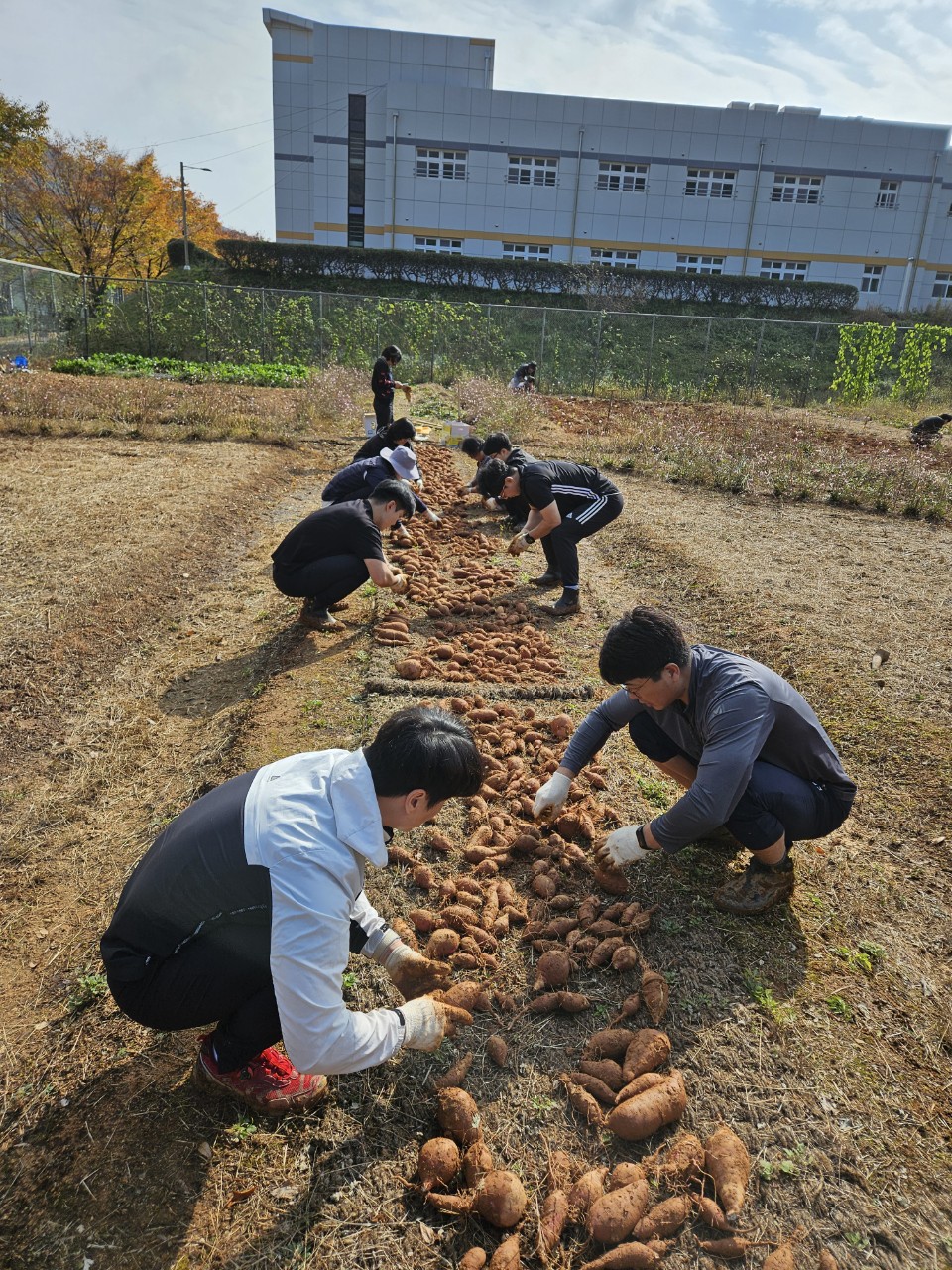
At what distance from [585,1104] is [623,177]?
120 feet

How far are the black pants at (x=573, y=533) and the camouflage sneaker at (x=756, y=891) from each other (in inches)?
120

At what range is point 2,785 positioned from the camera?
3.29 meters

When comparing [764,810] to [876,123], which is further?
[876,123]

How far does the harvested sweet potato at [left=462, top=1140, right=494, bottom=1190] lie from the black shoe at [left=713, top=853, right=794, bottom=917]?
1192 millimetres

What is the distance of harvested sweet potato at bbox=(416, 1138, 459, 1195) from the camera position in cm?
171

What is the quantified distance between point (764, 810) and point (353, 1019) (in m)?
1.52

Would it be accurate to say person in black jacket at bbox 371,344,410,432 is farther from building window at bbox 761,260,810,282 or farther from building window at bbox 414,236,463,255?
building window at bbox 761,260,810,282

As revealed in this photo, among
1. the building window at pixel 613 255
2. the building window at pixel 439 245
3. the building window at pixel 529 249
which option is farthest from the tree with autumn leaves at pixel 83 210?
the building window at pixel 613 255

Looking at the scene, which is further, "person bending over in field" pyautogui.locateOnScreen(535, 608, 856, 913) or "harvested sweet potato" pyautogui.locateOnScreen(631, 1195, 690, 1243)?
"person bending over in field" pyautogui.locateOnScreen(535, 608, 856, 913)

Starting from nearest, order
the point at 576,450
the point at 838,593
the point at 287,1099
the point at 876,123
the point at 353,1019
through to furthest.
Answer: the point at 353,1019 → the point at 287,1099 → the point at 838,593 → the point at 576,450 → the point at 876,123

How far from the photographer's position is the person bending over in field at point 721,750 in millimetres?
2273

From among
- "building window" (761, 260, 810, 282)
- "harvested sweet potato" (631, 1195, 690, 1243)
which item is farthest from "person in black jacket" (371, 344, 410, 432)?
"building window" (761, 260, 810, 282)

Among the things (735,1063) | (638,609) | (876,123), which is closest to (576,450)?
(638,609)

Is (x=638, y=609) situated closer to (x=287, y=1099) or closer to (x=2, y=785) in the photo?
(x=287, y=1099)
